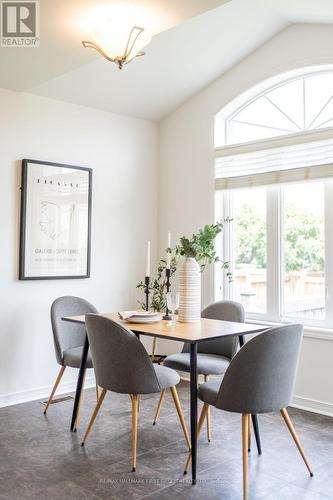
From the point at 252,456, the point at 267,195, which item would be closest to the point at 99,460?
the point at 252,456

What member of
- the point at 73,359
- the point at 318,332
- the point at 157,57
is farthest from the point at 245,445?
the point at 157,57

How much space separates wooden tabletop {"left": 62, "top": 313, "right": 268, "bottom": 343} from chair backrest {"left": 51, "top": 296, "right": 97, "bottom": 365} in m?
0.45

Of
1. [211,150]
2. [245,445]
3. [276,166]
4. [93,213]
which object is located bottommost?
[245,445]

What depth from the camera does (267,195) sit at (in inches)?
174

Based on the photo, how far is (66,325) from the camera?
3947 millimetres

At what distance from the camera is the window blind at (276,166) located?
3961mm

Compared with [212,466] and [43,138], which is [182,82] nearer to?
[43,138]

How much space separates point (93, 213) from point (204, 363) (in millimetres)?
1860

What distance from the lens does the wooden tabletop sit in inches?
109

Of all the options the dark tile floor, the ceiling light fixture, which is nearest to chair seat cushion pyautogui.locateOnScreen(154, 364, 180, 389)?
the dark tile floor

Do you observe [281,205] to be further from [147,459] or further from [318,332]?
[147,459]
